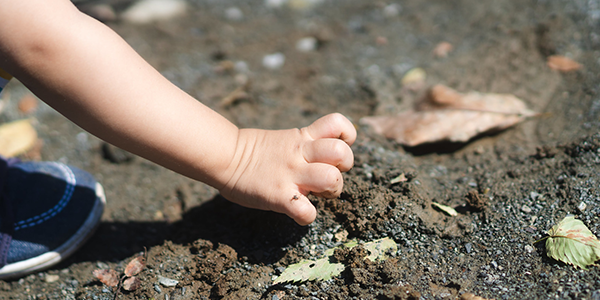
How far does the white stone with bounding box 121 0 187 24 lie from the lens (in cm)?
329

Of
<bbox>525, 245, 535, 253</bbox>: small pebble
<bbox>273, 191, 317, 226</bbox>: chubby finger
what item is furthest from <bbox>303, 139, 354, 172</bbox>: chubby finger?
<bbox>525, 245, 535, 253</bbox>: small pebble

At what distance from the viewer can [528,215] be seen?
58.2 inches

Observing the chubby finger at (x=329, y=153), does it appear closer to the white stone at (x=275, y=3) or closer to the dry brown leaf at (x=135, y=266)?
the dry brown leaf at (x=135, y=266)

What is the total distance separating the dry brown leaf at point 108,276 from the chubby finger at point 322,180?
81 centimetres

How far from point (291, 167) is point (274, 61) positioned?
63.0 inches

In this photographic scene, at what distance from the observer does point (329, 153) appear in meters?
1.45

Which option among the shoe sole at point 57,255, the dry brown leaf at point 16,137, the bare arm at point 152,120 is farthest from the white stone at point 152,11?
the bare arm at point 152,120

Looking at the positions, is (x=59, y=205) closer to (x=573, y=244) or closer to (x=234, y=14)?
(x=573, y=244)

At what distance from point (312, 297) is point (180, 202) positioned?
0.94m

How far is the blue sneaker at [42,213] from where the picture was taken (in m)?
1.67

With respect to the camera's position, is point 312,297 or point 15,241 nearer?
point 312,297

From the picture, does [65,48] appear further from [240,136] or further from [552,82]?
[552,82]

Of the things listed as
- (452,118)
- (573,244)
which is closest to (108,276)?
(573,244)

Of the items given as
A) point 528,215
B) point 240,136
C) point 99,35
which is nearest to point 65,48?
point 99,35
